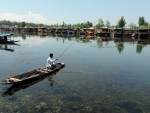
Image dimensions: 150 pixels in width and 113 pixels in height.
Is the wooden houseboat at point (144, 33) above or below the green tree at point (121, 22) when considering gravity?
below

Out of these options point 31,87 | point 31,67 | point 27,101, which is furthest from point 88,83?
Answer: point 31,67

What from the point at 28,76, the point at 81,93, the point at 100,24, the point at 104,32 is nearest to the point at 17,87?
the point at 28,76

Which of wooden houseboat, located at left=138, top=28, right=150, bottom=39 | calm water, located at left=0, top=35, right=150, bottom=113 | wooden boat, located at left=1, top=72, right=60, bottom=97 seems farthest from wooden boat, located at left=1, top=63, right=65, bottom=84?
wooden houseboat, located at left=138, top=28, right=150, bottom=39

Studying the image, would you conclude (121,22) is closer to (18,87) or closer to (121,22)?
(121,22)

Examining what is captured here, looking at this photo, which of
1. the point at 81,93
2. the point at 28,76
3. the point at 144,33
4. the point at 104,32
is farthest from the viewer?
the point at 104,32

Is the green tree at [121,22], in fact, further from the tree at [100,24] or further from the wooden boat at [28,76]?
the wooden boat at [28,76]

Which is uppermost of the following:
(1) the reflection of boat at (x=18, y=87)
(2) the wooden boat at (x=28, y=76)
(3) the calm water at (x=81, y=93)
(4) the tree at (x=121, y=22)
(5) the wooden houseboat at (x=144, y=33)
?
(4) the tree at (x=121, y=22)

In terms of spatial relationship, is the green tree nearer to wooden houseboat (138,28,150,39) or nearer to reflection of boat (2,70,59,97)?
wooden houseboat (138,28,150,39)

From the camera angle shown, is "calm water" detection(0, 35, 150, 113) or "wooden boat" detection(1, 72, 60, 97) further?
"wooden boat" detection(1, 72, 60, 97)

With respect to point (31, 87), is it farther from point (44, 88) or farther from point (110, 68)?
point (110, 68)

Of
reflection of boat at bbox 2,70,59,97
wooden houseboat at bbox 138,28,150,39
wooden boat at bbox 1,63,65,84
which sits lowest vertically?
reflection of boat at bbox 2,70,59,97

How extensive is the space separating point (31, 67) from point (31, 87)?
5.86 metres

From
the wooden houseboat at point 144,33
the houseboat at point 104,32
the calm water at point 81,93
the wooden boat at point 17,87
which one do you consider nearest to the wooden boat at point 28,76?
the wooden boat at point 17,87

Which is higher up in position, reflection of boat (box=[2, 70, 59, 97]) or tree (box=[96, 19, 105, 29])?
tree (box=[96, 19, 105, 29])
